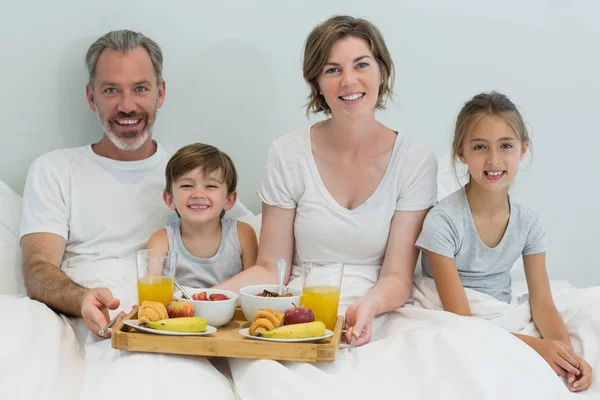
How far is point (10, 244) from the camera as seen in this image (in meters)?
2.45

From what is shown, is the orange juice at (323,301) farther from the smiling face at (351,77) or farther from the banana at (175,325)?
the smiling face at (351,77)

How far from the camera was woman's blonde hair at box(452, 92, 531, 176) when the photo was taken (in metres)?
2.13

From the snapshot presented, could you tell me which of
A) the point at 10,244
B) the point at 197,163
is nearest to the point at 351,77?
the point at 197,163

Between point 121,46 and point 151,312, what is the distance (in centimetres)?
115

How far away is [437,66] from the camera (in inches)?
109

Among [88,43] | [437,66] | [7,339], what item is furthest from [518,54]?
[7,339]

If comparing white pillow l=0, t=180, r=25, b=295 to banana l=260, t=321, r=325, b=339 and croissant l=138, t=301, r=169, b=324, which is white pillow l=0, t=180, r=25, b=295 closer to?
croissant l=138, t=301, r=169, b=324

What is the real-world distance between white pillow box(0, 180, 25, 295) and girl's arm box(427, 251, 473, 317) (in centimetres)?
126

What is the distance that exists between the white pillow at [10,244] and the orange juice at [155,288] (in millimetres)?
780

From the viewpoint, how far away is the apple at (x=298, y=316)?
166 cm

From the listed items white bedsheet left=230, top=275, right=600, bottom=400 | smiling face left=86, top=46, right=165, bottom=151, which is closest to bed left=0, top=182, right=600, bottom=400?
white bedsheet left=230, top=275, right=600, bottom=400

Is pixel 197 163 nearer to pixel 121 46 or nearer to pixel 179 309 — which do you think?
pixel 121 46

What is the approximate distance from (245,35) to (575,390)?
1.62 metres

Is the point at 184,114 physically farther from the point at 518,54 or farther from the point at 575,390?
the point at 575,390
